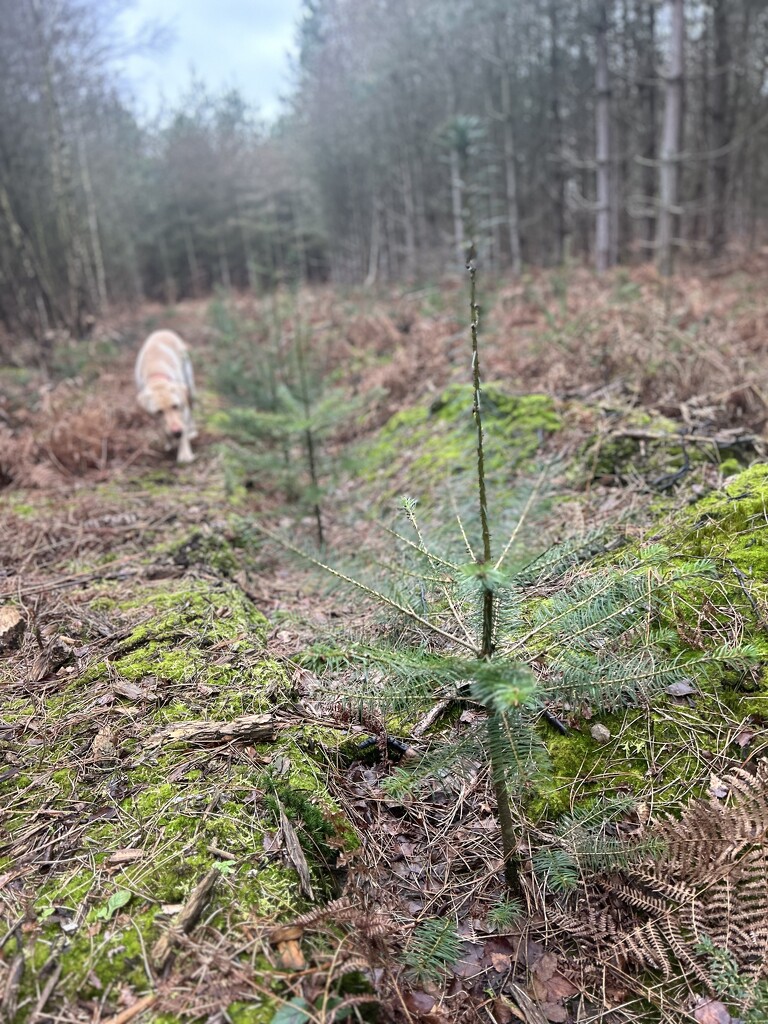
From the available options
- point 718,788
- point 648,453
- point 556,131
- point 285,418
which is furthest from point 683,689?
point 556,131

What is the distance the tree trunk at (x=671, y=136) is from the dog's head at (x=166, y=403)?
868 cm

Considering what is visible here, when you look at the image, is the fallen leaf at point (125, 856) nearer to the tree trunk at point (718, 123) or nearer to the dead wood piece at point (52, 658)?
the dead wood piece at point (52, 658)

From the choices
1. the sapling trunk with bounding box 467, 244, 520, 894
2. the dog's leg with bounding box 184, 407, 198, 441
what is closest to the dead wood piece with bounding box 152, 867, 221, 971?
the sapling trunk with bounding box 467, 244, 520, 894

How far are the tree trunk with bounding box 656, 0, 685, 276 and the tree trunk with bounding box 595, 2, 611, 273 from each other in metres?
Answer: 2.11

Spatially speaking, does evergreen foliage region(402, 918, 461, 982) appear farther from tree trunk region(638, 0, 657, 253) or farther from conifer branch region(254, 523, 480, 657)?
tree trunk region(638, 0, 657, 253)

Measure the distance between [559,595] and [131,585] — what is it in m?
2.40

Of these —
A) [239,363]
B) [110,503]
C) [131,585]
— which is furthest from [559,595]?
[239,363]

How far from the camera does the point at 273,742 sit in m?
2.05

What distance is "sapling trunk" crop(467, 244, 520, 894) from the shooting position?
1.36m

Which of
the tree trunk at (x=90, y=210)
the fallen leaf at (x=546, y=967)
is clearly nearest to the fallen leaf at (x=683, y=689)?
the fallen leaf at (x=546, y=967)

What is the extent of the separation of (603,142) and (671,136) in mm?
2684

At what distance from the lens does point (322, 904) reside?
156cm

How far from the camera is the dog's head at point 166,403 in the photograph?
6.21 m

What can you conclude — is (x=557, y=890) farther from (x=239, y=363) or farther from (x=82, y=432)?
(x=239, y=363)
